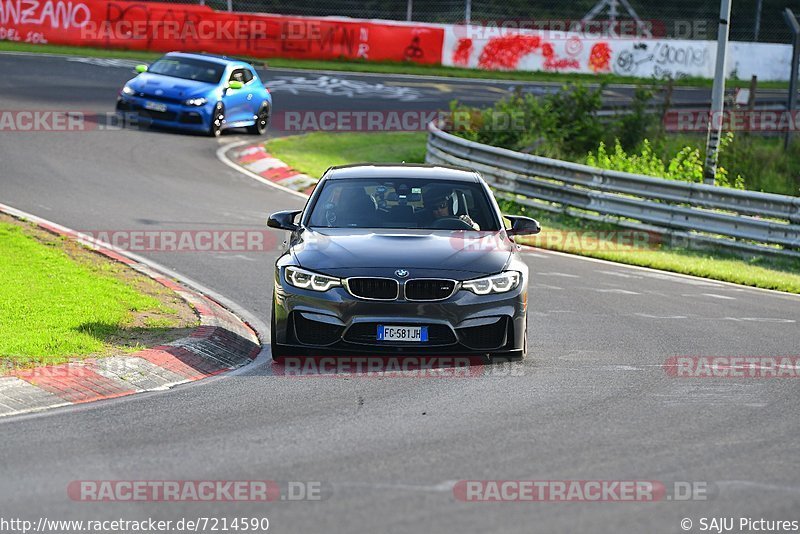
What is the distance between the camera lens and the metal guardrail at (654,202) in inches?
715

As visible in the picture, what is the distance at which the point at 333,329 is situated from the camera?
9.77m

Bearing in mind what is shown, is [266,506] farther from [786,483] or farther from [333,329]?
[333,329]

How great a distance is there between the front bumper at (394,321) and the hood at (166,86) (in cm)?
1686

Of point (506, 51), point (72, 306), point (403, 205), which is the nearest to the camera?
point (403, 205)

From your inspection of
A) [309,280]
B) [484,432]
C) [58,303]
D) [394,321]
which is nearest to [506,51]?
[58,303]

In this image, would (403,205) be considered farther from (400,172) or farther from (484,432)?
(484,432)

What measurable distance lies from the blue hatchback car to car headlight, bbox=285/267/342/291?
1681cm

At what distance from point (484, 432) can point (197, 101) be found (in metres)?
19.5

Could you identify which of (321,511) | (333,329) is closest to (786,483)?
(321,511)

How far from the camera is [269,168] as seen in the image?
79.0 ft

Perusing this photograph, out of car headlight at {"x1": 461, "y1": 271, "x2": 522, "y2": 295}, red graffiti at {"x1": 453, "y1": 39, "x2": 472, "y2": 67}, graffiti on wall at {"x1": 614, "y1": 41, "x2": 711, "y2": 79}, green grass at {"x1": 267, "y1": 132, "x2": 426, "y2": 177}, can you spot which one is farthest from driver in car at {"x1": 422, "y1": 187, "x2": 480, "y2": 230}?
graffiti on wall at {"x1": 614, "y1": 41, "x2": 711, "y2": 79}

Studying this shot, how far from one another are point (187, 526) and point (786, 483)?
10.2 ft

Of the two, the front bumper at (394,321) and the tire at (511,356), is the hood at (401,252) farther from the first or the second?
the tire at (511,356)

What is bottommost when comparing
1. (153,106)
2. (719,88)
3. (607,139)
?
(607,139)
